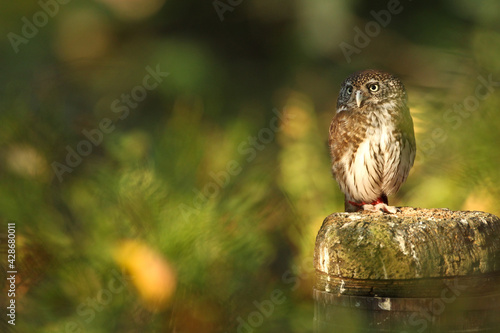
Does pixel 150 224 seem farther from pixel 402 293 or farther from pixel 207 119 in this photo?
pixel 402 293

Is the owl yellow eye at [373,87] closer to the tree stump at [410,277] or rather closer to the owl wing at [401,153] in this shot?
the owl wing at [401,153]

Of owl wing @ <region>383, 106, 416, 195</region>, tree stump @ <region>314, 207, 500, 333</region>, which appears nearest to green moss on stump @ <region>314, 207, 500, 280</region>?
tree stump @ <region>314, 207, 500, 333</region>

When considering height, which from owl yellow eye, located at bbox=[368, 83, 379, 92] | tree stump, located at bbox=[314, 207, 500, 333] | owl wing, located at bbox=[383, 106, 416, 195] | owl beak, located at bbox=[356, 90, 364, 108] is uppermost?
owl yellow eye, located at bbox=[368, 83, 379, 92]

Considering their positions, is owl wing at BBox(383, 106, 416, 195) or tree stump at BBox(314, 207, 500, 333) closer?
tree stump at BBox(314, 207, 500, 333)

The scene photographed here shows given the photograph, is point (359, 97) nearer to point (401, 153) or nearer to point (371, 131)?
point (371, 131)

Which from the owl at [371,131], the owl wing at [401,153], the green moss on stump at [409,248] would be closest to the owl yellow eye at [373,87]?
the owl at [371,131]

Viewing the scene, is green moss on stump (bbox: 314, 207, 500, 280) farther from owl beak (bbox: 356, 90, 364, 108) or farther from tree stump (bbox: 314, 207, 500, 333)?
owl beak (bbox: 356, 90, 364, 108)
